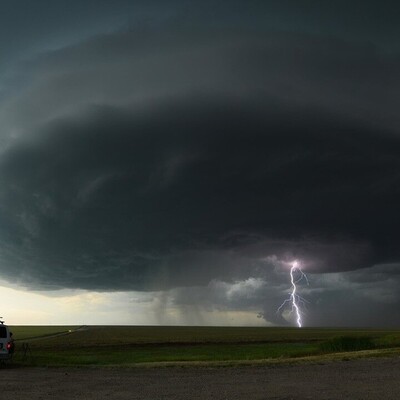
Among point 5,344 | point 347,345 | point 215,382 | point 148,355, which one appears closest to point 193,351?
point 148,355

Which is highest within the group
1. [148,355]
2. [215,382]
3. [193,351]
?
[193,351]

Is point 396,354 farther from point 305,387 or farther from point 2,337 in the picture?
point 2,337

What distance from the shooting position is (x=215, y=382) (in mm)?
20484

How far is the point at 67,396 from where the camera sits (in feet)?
56.4

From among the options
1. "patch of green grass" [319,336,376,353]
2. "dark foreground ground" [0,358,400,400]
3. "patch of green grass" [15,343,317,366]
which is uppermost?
"patch of green grass" [319,336,376,353]

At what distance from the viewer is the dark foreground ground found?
1684 centimetres

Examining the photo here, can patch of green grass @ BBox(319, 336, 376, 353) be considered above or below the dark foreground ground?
above

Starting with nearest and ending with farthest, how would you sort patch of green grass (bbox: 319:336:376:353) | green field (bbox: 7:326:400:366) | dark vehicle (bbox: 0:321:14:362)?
dark vehicle (bbox: 0:321:14:362) < green field (bbox: 7:326:400:366) < patch of green grass (bbox: 319:336:376:353)

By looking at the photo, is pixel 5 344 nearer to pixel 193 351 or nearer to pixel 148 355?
pixel 148 355

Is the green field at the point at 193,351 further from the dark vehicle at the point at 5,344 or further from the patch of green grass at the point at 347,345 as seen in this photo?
the dark vehicle at the point at 5,344

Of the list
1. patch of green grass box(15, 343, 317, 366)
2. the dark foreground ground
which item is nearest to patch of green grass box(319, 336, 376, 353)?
patch of green grass box(15, 343, 317, 366)

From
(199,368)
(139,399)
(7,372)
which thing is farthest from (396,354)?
(7,372)

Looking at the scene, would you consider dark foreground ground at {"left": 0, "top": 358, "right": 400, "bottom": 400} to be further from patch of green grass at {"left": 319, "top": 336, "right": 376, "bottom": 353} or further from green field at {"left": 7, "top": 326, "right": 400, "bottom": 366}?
patch of green grass at {"left": 319, "top": 336, "right": 376, "bottom": 353}

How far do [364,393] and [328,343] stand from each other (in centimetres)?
3262
